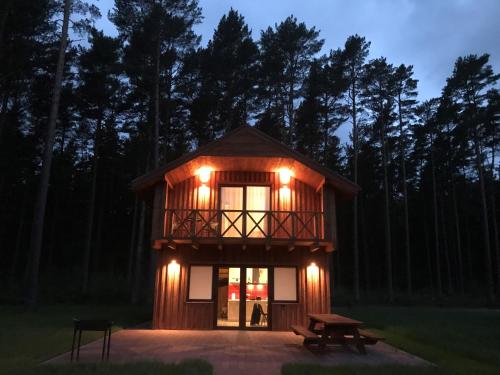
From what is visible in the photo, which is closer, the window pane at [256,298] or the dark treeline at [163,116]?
the window pane at [256,298]

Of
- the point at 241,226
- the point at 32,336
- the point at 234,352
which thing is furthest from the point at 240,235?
the point at 32,336

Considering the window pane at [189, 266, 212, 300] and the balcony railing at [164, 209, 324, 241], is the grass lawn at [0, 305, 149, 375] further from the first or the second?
the balcony railing at [164, 209, 324, 241]

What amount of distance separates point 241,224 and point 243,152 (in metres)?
2.52

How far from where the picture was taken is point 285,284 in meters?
13.3

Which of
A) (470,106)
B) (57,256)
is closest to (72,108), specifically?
(57,256)

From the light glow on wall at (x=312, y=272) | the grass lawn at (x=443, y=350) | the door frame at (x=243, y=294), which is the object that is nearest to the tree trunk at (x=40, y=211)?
the door frame at (x=243, y=294)

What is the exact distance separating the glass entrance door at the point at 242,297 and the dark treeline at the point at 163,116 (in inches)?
304

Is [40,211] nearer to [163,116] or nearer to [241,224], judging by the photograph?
[241,224]

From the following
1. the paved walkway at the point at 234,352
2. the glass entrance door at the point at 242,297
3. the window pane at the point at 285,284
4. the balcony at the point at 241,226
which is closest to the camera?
the paved walkway at the point at 234,352

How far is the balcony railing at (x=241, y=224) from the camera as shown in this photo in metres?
12.5

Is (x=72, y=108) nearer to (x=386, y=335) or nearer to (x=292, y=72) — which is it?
(x=292, y=72)

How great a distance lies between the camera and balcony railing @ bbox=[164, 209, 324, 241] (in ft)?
40.9

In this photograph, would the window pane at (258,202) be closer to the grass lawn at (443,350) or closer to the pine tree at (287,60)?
the grass lawn at (443,350)

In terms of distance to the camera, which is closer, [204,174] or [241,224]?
[241,224]
